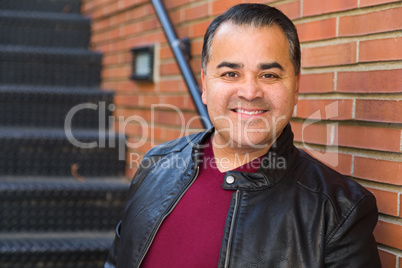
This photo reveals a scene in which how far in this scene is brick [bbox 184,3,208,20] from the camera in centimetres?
239

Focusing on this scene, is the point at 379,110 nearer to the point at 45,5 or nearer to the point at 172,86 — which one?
the point at 172,86

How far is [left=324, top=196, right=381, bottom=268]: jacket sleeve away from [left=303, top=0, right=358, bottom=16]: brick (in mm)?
683

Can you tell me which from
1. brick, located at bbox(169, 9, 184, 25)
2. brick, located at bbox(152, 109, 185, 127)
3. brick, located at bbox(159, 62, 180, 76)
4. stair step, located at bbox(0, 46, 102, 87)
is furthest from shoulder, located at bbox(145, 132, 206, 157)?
stair step, located at bbox(0, 46, 102, 87)

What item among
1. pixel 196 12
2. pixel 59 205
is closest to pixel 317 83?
pixel 196 12

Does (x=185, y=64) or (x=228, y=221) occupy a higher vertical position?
(x=185, y=64)

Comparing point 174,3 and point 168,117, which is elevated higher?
point 174,3

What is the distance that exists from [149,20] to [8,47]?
3.84 ft

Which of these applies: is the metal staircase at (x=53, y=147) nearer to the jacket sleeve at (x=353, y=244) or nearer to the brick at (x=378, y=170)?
the brick at (x=378, y=170)

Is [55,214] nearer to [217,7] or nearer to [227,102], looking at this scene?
[217,7]

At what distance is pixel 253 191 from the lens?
4.34 ft

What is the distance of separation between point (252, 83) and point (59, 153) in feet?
6.43

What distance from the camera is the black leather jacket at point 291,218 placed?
119 centimetres

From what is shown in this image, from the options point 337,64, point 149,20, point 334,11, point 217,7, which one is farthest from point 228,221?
point 149,20

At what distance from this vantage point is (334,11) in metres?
1.63
